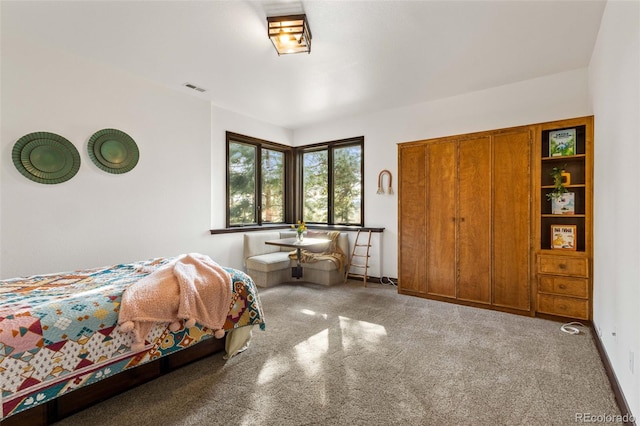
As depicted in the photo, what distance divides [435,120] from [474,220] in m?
1.65

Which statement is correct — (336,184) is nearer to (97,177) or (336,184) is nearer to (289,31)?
(289,31)

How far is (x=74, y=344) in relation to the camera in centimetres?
169

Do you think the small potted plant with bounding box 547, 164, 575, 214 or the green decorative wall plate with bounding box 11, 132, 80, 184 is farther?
the small potted plant with bounding box 547, 164, 575, 214

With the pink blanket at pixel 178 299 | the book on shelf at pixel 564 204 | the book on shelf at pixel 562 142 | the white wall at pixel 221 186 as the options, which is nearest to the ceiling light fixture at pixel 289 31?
the pink blanket at pixel 178 299

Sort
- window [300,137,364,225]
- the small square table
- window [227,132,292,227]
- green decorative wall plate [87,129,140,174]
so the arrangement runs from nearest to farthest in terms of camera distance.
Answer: green decorative wall plate [87,129,140,174] → the small square table → window [227,132,292,227] → window [300,137,364,225]

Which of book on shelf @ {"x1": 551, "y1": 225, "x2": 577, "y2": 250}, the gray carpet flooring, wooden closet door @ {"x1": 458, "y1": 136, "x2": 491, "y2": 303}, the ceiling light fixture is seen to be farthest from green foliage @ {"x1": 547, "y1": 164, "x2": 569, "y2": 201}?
the ceiling light fixture

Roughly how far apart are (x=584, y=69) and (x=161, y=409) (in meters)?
5.09

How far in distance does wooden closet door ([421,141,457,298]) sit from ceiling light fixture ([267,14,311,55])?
Result: 7.32 feet

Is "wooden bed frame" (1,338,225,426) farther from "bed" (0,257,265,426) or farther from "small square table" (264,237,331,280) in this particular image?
"small square table" (264,237,331,280)

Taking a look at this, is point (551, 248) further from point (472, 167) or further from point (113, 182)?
point (113, 182)

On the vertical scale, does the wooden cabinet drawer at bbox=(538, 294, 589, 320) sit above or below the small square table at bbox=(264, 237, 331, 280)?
below

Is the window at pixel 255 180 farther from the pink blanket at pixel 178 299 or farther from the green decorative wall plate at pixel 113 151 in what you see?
the pink blanket at pixel 178 299

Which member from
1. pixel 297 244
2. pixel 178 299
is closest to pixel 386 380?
pixel 178 299

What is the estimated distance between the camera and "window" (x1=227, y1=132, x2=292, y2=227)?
198 inches
